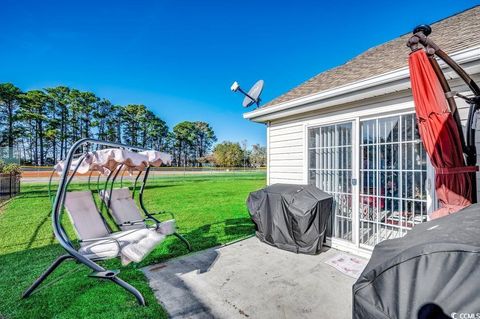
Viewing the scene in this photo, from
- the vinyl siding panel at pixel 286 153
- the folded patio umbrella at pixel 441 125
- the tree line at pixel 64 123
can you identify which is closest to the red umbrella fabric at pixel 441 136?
the folded patio umbrella at pixel 441 125

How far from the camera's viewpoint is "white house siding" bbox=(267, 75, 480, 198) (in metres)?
3.73

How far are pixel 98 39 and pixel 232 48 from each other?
8082 mm

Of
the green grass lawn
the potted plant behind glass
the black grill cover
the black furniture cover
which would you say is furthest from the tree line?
the black furniture cover

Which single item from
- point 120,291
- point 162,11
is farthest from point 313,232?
point 162,11

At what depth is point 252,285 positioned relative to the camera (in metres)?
3.10

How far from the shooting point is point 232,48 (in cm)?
1507

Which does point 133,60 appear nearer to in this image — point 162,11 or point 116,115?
point 162,11

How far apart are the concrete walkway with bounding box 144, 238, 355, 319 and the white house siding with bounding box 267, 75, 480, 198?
1751 millimetres

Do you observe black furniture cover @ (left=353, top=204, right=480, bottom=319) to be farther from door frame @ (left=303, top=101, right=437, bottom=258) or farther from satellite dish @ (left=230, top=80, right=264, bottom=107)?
satellite dish @ (left=230, top=80, right=264, bottom=107)

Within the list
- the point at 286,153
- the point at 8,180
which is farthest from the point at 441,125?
the point at 8,180

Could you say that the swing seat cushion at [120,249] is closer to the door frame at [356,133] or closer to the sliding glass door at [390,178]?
the door frame at [356,133]

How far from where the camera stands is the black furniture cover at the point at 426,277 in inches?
36.5

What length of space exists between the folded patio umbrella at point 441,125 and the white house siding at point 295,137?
1.17 meters

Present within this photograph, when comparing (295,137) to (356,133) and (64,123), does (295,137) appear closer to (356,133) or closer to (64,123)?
(356,133)
